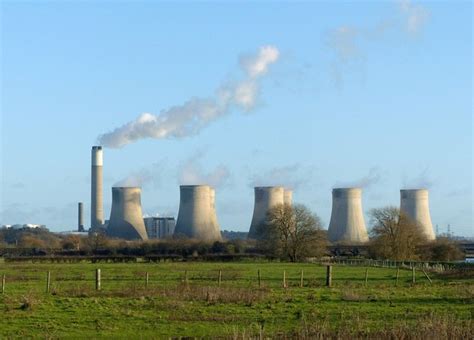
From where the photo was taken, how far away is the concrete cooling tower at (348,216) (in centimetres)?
6005

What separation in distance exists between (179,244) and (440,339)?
175 ft

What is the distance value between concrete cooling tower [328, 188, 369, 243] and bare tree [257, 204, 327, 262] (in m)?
4.07

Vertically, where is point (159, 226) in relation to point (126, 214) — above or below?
below

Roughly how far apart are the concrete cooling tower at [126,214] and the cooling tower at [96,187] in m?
10.8

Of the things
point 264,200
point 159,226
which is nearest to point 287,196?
point 264,200

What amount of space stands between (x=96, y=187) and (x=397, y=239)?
35423 mm

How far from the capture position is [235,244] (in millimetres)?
65625

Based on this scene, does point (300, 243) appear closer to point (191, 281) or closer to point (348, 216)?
point (348, 216)

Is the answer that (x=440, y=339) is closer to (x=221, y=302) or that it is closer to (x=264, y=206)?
(x=221, y=302)

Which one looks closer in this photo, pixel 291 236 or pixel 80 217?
pixel 291 236

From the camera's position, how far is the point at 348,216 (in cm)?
6091

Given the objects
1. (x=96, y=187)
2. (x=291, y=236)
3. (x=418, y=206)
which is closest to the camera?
(x=291, y=236)

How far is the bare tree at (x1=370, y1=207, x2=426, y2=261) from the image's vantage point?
50.6m

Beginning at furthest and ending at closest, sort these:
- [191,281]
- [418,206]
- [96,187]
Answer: [96,187]
[418,206]
[191,281]
